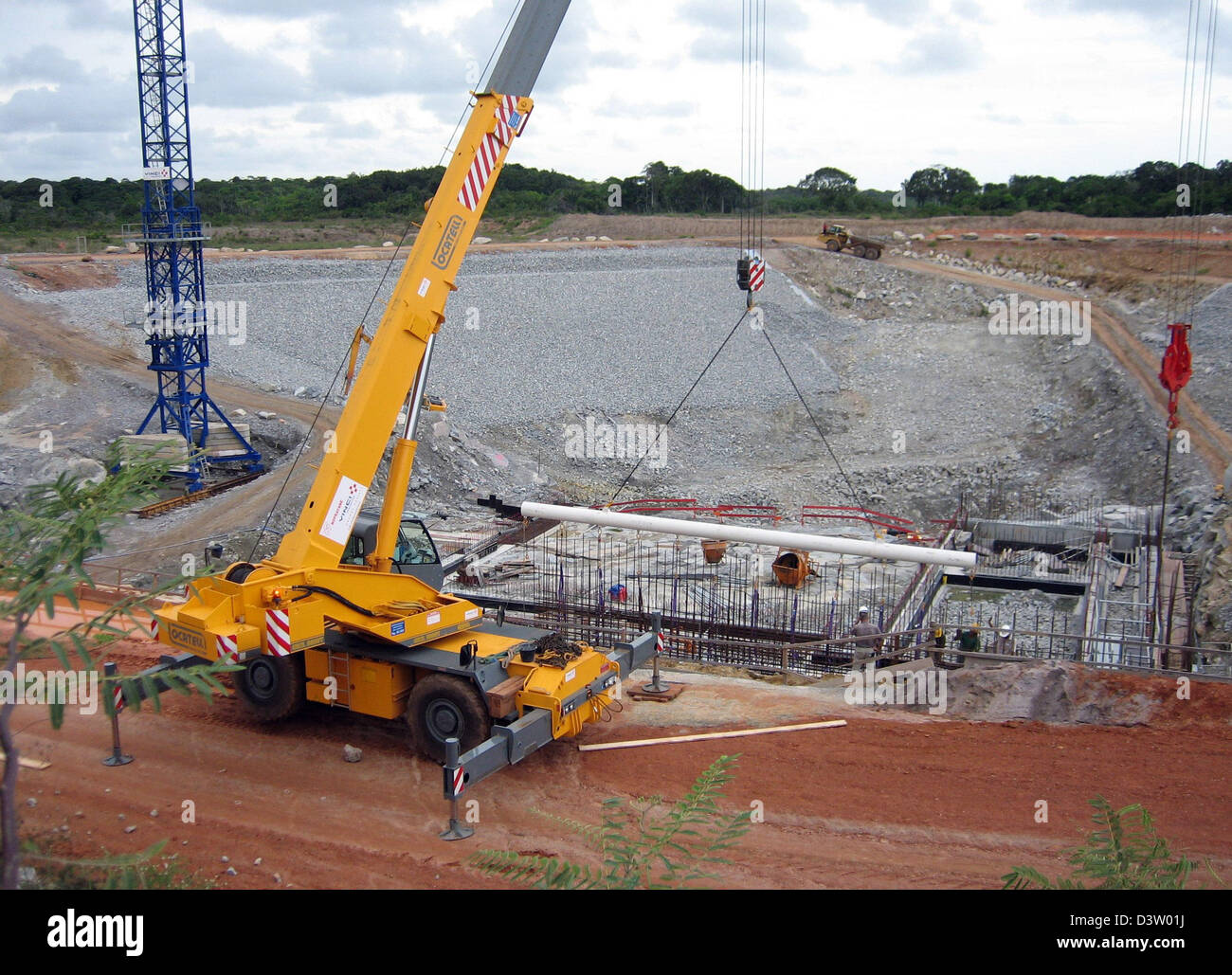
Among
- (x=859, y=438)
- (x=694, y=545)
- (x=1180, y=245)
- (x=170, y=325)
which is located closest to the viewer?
(x=694, y=545)

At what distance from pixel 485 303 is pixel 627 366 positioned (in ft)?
22.6

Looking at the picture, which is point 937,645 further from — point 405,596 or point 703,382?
point 703,382

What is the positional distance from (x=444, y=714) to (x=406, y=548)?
6.60 feet

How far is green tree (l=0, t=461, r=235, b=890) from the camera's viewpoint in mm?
5098

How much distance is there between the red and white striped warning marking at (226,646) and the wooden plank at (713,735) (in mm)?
3779

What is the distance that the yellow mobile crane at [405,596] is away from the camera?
9523 millimetres

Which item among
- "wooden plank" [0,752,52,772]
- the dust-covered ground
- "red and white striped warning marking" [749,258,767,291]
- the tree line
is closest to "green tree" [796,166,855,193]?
the tree line

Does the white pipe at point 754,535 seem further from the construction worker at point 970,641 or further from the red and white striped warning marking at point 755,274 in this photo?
the red and white striped warning marking at point 755,274

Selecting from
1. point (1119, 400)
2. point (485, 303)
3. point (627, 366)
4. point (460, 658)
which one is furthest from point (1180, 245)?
point (460, 658)

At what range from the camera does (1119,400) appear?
30234 millimetres

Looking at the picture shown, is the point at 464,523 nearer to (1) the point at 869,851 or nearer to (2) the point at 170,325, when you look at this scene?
(2) the point at 170,325

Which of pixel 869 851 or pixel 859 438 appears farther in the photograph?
pixel 859 438

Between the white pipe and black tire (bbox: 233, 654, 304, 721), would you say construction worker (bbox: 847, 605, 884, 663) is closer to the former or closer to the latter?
the white pipe

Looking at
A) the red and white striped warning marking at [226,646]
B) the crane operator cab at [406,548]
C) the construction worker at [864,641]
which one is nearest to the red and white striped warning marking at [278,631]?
the red and white striped warning marking at [226,646]
